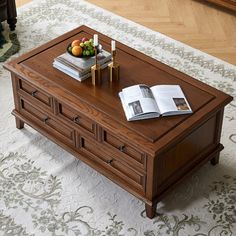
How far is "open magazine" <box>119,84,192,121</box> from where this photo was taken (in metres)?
2.91

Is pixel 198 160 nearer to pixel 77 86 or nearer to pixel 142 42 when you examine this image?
pixel 77 86

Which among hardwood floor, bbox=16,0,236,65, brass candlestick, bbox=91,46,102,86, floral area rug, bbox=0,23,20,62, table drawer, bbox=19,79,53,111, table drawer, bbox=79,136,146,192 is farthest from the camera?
hardwood floor, bbox=16,0,236,65

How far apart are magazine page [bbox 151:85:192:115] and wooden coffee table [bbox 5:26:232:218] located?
40 millimetres

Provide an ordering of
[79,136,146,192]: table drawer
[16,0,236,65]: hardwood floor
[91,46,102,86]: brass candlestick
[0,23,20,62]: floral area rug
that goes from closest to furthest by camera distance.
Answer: [79,136,146,192]: table drawer → [91,46,102,86]: brass candlestick → [0,23,20,62]: floral area rug → [16,0,236,65]: hardwood floor

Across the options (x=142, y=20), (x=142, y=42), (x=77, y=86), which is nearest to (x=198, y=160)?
(x=77, y=86)

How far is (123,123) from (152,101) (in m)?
0.19

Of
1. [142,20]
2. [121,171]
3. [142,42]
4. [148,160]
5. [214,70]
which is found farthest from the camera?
[142,20]

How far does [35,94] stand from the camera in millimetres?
3295

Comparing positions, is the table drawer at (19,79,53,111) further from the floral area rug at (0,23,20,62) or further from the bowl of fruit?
the floral area rug at (0,23,20,62)

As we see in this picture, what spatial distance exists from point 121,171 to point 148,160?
0.83 ft

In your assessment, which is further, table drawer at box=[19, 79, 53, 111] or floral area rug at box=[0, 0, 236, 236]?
table drawer at box=[19, 79, 53, 111]

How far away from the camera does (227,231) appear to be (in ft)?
9.61

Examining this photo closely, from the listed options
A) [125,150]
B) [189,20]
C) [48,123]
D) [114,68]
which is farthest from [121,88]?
[189,20]

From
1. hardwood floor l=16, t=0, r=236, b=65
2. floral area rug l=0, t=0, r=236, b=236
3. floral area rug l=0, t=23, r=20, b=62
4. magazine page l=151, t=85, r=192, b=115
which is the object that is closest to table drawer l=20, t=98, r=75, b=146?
floral area rug l=0, t=0, r=236, b=236
